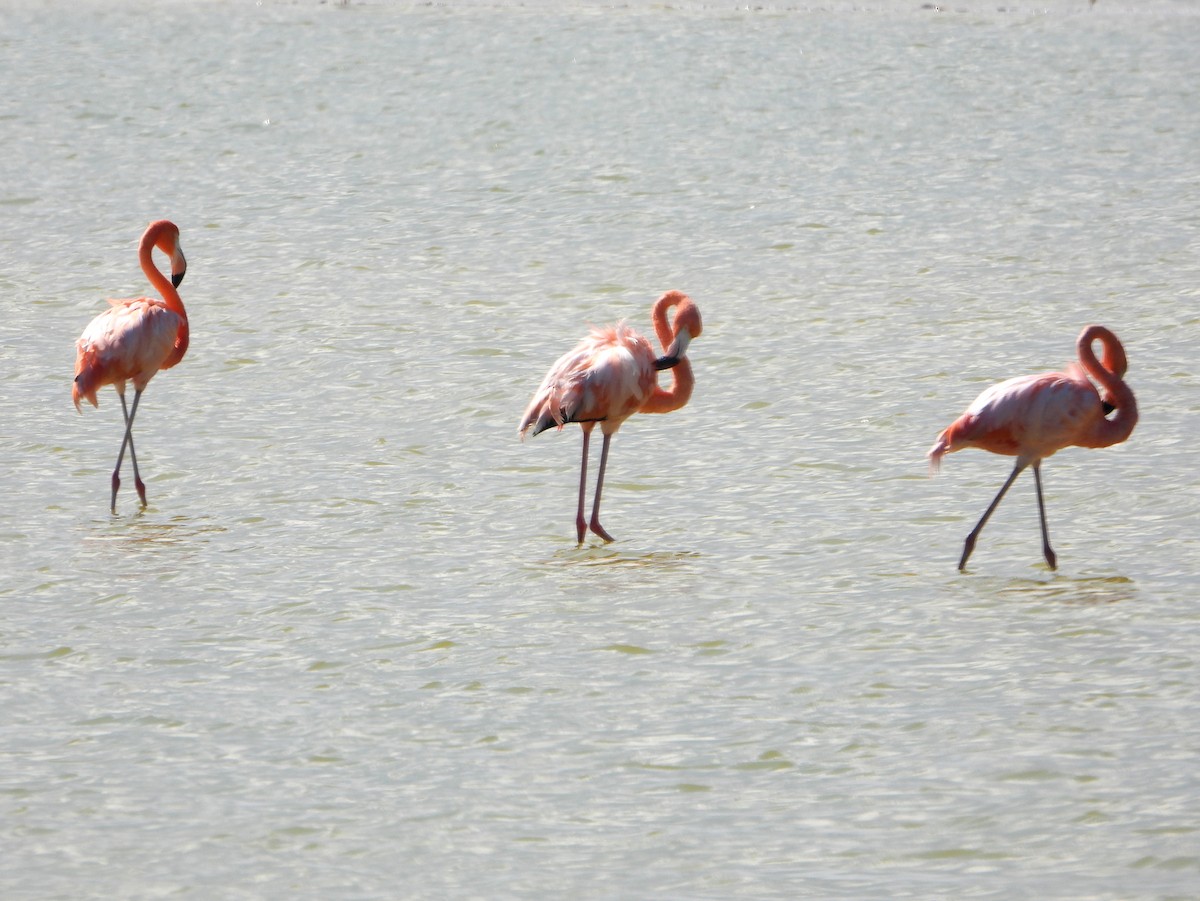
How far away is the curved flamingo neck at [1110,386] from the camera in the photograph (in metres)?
6.77

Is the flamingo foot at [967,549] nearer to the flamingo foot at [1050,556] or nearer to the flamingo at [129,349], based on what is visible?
the flamingo foot at [1050,556]

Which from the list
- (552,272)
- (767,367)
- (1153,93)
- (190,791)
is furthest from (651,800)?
(1153,93)

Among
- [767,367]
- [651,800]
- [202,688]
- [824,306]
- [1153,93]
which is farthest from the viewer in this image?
[1153,93]

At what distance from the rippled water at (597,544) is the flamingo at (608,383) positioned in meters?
0.40

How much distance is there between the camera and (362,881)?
4.34m

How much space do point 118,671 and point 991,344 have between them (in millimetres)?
5504

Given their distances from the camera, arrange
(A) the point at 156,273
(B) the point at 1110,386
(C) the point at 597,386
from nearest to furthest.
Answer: (B) the point at 1110,386 < (C) the point at 597,386 < (A) the point at 156,273

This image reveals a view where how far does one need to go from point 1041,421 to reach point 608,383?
155 centimetres

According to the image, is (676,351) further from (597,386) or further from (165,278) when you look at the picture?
(165,278)

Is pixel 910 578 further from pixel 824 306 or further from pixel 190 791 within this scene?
pixel 824 306

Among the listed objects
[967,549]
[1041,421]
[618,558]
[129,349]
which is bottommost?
[618,558]

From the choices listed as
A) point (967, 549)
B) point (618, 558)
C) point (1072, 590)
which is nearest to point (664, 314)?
point (618, 558)

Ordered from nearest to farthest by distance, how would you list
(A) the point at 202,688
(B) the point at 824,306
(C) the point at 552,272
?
(A) the point at 202,688
(B) the point at 824,306
(C) the point at 552,272

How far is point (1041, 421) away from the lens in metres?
6.60
